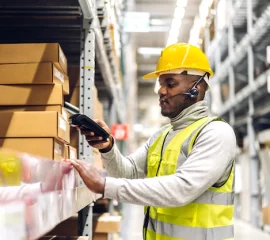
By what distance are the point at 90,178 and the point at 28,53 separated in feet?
2.78

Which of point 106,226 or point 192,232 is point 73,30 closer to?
point 106,226

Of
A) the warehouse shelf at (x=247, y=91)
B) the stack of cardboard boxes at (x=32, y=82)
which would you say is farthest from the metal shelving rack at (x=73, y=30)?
the warehouse shelf at (x=247, y=91)

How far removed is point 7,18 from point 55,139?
128cm

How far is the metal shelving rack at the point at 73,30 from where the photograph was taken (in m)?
2.61

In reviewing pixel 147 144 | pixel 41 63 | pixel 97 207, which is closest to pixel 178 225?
pixel 147 144

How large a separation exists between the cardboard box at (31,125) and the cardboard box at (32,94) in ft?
0.61

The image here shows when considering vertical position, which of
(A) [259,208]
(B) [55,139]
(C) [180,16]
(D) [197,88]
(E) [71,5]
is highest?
(C) [180,16]

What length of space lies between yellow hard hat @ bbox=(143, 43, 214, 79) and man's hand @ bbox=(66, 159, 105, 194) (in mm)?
765

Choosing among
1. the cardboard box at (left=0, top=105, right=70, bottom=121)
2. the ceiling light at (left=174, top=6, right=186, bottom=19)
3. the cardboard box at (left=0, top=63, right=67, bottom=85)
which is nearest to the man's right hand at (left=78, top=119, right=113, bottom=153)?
the cardboard box at (left=0, top=105, right=70, bottom=121)

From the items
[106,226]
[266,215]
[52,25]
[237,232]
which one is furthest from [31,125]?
[266,215]

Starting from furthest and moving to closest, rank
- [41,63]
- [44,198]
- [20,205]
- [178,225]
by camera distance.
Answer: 1. [41,63]
2. [178,225]
3. [44,198]
4. [20,205]

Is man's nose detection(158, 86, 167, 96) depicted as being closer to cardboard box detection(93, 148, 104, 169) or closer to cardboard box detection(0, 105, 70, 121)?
cardboard box detection(0, 105, 70, 121)

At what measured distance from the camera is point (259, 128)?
35.7 feet

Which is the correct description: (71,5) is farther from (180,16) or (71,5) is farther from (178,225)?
(180,16)
